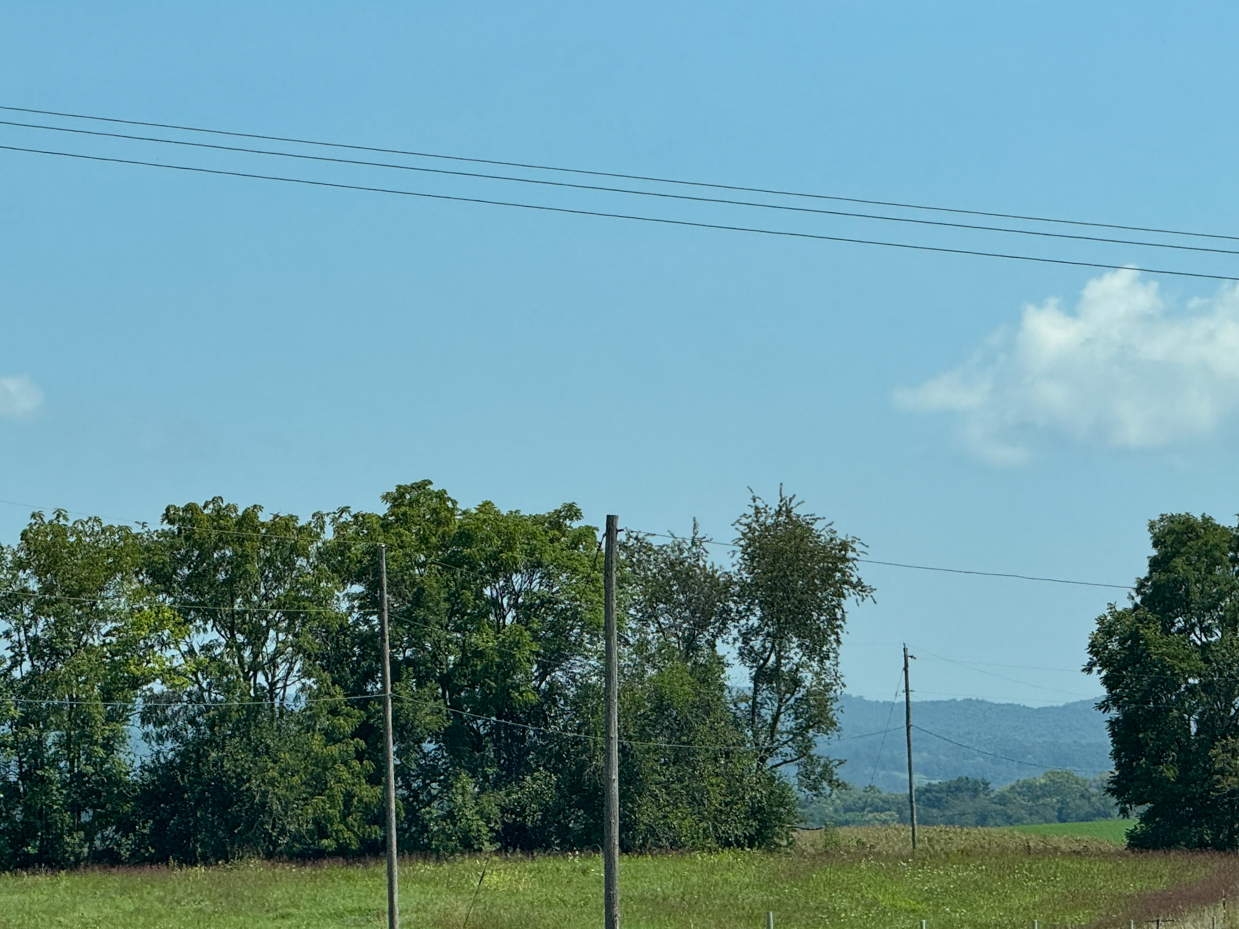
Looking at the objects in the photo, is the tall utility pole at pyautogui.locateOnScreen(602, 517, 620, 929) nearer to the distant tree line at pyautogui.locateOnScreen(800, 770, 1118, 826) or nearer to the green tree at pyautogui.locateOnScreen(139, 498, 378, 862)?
the green tree at pyautogui.locateOnScreen(139, 498, 378, 862)

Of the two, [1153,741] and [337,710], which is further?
[1153,741]

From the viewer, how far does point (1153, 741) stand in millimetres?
54344

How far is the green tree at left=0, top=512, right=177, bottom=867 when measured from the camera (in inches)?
1836

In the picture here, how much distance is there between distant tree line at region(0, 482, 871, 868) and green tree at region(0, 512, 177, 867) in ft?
0.23

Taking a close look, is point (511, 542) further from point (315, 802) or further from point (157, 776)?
point (157, 776)

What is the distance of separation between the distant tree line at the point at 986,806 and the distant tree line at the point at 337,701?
9221cm

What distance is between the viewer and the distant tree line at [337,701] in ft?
156

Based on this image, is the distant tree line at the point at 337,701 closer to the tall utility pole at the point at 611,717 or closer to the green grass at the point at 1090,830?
the tall utility pole at the point at 611,717

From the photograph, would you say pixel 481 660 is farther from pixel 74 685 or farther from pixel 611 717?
pixel 611 717

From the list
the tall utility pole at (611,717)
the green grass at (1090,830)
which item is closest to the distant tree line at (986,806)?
the green grass at (1090,830)

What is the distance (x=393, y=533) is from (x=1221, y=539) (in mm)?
30830

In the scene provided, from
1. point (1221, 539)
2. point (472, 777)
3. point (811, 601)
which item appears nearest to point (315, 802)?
point (472, 777)

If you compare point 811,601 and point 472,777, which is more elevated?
point 811,601

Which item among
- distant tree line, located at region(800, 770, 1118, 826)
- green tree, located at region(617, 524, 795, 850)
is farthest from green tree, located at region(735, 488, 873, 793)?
distant tree line, located at region(800, 770, 1118, 826)
